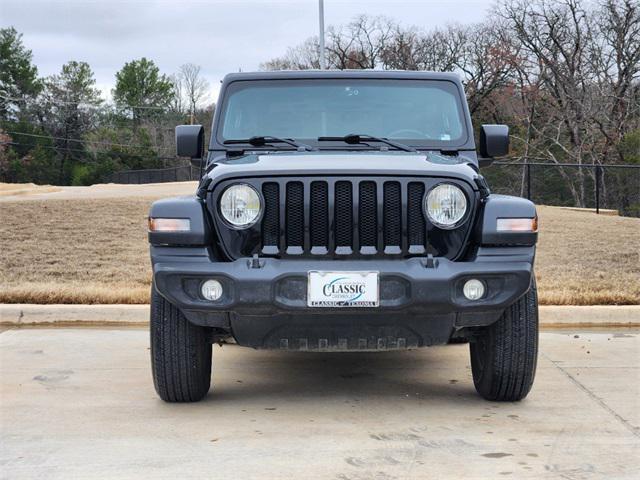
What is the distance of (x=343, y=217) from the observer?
4.45 meters

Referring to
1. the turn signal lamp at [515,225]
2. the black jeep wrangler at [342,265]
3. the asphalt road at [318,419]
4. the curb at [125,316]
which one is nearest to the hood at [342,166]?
the black jeep wrangler at [342,265]

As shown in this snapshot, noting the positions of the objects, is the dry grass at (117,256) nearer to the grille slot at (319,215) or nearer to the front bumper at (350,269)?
the front bumper at (350,269)

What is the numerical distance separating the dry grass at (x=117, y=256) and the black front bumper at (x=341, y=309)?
3613 millimetres

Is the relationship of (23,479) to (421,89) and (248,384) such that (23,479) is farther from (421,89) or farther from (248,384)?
(421,89)

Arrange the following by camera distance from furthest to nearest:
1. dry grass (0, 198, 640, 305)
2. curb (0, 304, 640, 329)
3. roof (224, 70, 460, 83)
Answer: dry grass (0, 198, 640, 305), curb (0, 304, 640, 329), roof (224, 70, 460, 83)

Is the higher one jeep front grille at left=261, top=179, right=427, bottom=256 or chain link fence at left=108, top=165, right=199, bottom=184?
jeep front grille at left=261, top=179, right=427, bottom=256

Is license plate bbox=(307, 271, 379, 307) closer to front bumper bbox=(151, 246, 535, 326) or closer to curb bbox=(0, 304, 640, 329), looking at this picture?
front bumper bbox=(151, 246, 535, 326)

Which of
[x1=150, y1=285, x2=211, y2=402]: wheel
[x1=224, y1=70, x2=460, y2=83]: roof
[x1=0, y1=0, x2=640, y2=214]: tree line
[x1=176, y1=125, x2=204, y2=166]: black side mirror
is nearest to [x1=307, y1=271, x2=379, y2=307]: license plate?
[x1=150, y1=285, x2=211, y2=402]: wheel

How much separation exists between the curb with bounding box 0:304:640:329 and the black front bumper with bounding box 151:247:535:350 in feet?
10.3

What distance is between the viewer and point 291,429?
436 centimetres

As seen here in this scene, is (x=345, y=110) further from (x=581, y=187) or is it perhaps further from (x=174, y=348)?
(x=581, y=187)

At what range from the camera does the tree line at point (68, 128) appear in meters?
75.1

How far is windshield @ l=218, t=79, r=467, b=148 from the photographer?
220 inches

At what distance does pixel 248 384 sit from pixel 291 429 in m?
1.07
